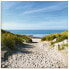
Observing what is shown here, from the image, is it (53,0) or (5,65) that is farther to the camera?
(53,0)

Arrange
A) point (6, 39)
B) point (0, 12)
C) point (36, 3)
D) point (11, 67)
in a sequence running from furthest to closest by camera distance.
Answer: point (6, 39) → point (36, 3) → point (0, 12) → point (11, 67)

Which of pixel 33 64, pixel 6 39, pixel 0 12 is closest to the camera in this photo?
pixel 33 64

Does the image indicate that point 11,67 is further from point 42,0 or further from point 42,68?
point 42,0

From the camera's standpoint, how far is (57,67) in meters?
2.50

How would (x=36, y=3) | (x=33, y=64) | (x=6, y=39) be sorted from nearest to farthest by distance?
(x=33, y=64)
(x=36, y=3)
(x=6, y=39)

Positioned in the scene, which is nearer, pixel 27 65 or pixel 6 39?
pixel 27 65

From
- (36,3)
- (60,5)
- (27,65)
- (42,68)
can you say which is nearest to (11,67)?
(27,65)

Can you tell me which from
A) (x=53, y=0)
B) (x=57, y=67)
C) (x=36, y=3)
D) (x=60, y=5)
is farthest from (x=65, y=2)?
(x=57, y=67)

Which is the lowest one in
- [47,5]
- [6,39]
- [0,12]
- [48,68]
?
[48,68]

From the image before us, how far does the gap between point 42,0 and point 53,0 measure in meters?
0.42

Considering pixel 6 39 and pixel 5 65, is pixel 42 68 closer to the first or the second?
pixel 5 65

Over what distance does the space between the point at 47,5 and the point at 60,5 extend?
562 mm

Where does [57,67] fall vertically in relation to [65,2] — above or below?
below

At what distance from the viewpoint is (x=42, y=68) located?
2436mm
